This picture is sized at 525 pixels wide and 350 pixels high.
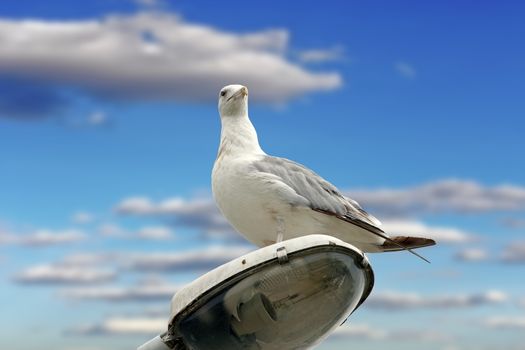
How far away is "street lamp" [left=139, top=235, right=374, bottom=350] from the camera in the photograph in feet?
11.2

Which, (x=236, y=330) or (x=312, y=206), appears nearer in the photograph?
(x=236, y=330)

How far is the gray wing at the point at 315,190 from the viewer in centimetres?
511

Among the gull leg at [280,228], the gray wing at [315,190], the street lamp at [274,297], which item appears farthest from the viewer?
the gray wing at [315,190]

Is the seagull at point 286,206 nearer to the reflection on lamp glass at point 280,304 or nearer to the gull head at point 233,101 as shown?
→ the gull head at point 233,101

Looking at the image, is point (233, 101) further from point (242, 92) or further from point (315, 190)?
point (315, 190)

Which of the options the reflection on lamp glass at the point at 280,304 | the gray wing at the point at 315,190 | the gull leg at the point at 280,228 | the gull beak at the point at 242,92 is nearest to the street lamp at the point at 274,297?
the reflection on lamp glass at the point at 280,304

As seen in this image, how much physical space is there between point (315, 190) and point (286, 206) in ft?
1.02

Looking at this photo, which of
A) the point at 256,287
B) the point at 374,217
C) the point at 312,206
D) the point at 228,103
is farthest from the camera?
the point at 228,103

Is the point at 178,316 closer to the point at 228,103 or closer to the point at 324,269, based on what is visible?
the point at 324,269

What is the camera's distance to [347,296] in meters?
3.68

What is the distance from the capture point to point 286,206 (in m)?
5.00

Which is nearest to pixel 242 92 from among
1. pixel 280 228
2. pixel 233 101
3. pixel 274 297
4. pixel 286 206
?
pixel 233 101

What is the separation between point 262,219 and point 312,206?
0.37 metres

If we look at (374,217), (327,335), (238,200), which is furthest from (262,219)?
(327,335)
